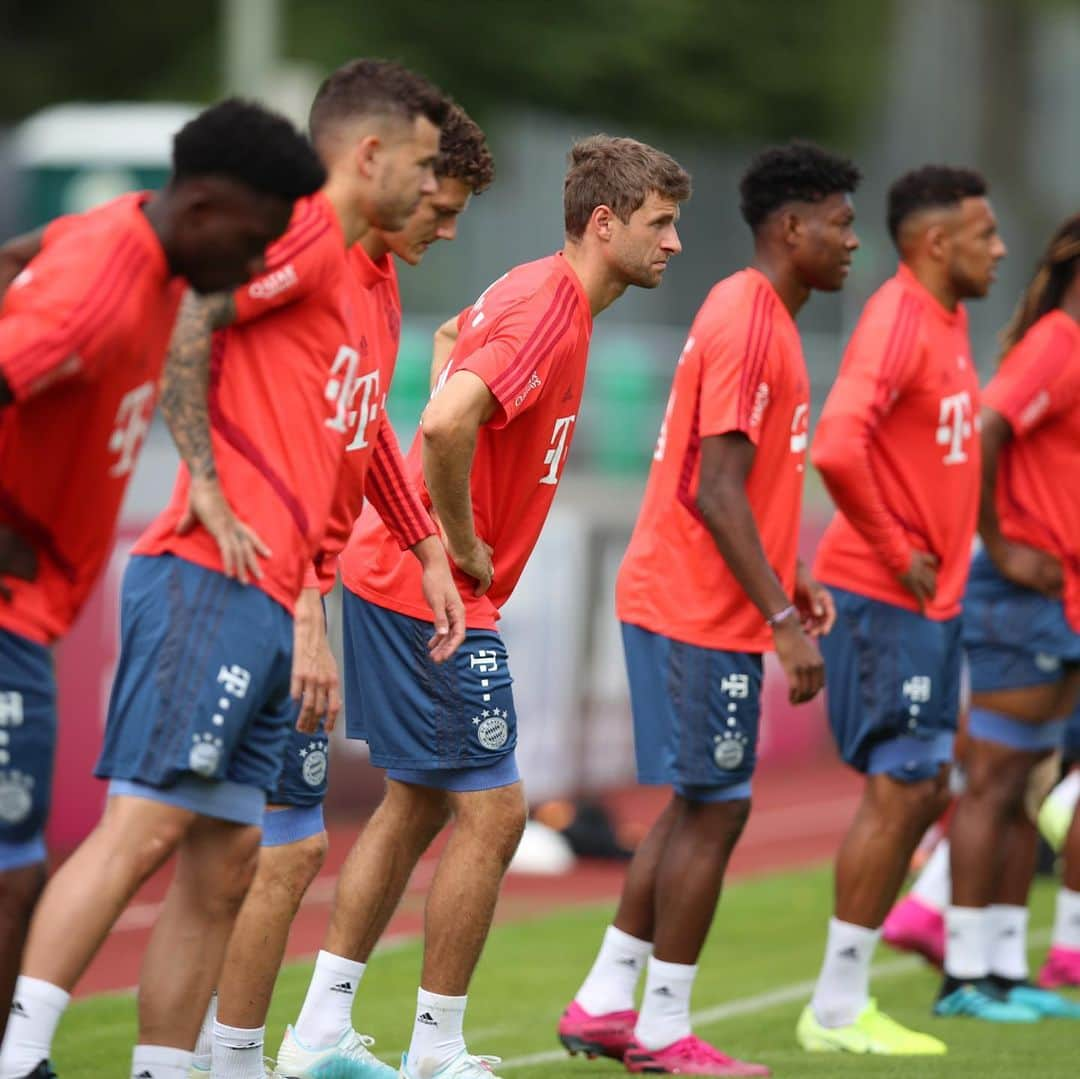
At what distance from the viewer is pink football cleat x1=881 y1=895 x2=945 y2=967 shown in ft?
28.5

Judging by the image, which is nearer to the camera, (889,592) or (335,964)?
(335,964)

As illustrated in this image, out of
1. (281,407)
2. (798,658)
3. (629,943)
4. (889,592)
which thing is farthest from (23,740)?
(889,592)

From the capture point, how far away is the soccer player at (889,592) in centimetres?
711

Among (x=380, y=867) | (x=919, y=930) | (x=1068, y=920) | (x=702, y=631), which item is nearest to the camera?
(x=380, y=867)

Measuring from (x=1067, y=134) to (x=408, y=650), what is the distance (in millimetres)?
32678

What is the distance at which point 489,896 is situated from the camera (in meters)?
5.90

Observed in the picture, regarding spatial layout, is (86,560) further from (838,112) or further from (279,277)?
(838,112)

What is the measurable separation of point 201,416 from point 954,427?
11.1ft

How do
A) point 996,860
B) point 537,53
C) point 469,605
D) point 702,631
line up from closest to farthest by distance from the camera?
point 469,605 → point 702,631 → point 996,860 → point 537,53

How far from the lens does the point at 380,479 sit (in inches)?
226

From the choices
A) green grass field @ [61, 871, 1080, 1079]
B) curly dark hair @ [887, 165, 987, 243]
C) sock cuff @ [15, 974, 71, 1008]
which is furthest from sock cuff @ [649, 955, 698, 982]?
curly dark hair @ [887, 165, 987, 243]

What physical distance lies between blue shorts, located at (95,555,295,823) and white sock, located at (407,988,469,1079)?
135cm

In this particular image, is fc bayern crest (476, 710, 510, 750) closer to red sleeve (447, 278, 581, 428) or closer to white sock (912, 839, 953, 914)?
red sleeve (447, 278, 581, 428)

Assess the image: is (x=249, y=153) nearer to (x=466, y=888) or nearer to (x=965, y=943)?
(x=466, y=888)
